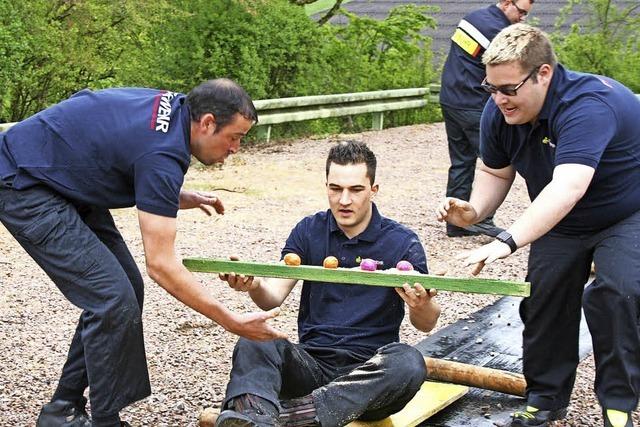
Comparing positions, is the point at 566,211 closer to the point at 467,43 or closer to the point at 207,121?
the point at 207,121

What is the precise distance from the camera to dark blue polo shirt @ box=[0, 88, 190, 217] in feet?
13.8

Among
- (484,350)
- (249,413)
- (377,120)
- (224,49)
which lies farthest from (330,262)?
(377,120)

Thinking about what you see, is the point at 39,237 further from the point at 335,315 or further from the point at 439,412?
the point at 439,412

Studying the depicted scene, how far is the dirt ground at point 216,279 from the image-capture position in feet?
18.0

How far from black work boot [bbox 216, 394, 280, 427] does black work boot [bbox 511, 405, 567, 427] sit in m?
1.26

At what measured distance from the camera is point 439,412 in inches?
198

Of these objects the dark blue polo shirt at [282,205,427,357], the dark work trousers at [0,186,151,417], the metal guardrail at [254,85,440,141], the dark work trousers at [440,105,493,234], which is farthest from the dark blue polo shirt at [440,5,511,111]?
the dark work trousers at [0,186,151,417]

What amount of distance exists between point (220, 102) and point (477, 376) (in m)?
1.95

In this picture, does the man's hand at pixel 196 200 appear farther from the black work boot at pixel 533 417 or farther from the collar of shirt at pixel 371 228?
the black work boot at pixel 533 417

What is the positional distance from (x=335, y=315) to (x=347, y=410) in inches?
19.3

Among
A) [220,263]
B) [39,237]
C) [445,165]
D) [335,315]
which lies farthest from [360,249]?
[445,165]

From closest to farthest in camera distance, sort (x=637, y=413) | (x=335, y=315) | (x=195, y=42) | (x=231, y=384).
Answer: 1. (x=231, y=384)
2. (x=335, y=315)
3. (x=637, y=413)
4. (x=195, y=42)

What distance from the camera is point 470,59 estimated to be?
910 centimetres

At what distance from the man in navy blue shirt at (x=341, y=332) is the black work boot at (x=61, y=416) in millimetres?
780
